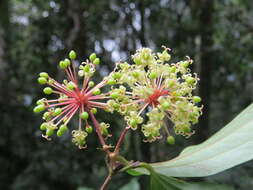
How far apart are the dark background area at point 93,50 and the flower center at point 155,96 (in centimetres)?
214

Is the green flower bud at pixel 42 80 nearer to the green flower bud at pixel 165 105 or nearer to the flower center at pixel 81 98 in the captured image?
the flower center at pixel 81 98

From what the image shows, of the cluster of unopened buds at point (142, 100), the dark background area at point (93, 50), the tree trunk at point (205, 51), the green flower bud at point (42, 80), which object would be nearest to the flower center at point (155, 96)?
the cluster of unopened buds at point (142, 100)

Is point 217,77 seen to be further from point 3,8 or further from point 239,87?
point 3,8

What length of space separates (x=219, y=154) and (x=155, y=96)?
349 mm

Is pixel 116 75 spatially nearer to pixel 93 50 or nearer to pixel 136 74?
pixel 136 74

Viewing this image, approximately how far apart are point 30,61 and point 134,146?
201 centimetres

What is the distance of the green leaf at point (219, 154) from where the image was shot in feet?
3.97

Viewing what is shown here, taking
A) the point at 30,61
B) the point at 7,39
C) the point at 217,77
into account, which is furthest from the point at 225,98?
the point at 7,39

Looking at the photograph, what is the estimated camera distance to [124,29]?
4391 millimetres

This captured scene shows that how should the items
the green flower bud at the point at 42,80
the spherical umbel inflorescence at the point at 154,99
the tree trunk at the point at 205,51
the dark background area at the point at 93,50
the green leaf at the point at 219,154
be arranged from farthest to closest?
1. the tree trunk at the point at 205,51
2. the dark background area at the point at 93,50
3. the green flower bud at the point at 42,80
4. the spherical umbel inflorescence at the point at 154,99
5. the green leaf at the point at 219,154

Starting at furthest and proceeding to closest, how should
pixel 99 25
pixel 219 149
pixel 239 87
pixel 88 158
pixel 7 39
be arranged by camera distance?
pixel 239 87 < pixel 7 39 < pixel 99 25 < pixel 88 158 < pixel 219 149

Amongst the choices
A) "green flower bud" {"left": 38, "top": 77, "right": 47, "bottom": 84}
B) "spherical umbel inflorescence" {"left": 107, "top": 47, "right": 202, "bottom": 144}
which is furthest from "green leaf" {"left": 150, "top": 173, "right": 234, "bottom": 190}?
"green flower bud" {"left": 38, "top": 77, "right": 47, "bottom": 84}

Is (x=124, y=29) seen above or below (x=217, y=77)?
above

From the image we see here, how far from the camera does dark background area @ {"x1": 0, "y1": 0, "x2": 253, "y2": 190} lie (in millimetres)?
3652
